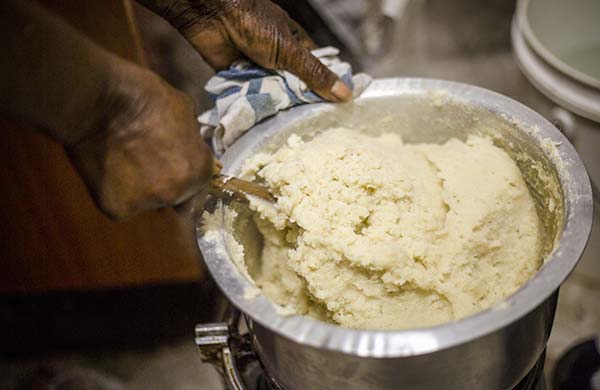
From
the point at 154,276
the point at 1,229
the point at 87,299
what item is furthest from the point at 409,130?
the point at 87,299

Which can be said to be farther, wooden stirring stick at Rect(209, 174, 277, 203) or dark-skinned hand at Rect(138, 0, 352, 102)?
dark-skinned hand at Rect(138, 0, 352, 102)

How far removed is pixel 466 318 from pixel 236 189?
39 cm

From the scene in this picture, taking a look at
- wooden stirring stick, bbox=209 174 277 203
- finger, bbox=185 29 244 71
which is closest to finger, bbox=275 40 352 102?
finger, bbox=185 29 244 71

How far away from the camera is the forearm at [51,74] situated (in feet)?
2.29

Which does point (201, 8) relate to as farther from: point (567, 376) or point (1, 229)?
point (567, 376)

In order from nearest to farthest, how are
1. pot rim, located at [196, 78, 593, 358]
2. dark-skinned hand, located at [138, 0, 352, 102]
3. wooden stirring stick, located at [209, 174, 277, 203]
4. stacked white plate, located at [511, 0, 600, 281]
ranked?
pot rim, located at [196, 78, 593, 358] → wooden stirring stick, located at [209, 174, 277, 203] → dark-skinned hand, located at [138, 0, 352, 102] → stacked white plate, located at [511, 0, 600, 281]

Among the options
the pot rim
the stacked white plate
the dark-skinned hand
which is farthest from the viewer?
the stacked white plate

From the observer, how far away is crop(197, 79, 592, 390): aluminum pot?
0.65 meters

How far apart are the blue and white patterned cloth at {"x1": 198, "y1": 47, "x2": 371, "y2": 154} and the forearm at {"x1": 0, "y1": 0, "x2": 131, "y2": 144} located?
229 mm

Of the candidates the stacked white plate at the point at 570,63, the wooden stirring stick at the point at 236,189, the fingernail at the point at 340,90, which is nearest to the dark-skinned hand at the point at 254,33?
the fingernail at the point at 340,90

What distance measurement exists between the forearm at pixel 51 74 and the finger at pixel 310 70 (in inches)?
11.8

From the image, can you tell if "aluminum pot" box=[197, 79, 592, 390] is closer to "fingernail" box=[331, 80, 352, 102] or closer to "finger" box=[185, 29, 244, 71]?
"fingernail" box=[331, 80, 352, 102]

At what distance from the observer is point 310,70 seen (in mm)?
967

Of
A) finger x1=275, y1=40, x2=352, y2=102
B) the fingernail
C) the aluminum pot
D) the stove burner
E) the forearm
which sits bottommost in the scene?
the stove burner
